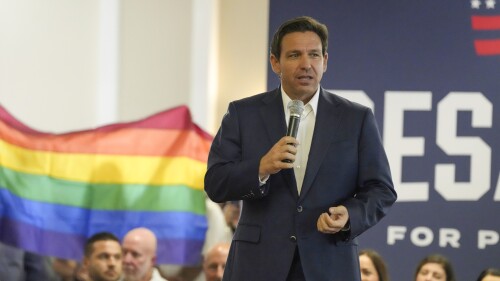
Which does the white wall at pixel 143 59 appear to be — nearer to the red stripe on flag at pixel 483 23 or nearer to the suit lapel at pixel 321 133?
the red stripe on flag at pixel 483 23

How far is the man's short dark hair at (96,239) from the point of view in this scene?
6379mm

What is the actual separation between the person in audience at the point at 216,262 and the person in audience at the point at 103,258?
0.53m

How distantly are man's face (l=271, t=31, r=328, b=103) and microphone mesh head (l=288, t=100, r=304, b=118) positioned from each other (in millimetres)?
64

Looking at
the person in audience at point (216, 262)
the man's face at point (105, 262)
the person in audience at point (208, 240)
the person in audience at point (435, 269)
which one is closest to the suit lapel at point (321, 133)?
the person in audience at point (216, 262)

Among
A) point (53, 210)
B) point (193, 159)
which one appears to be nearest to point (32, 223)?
point (53, 210)

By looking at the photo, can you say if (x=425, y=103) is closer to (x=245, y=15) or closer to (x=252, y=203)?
(x=245, y=15)

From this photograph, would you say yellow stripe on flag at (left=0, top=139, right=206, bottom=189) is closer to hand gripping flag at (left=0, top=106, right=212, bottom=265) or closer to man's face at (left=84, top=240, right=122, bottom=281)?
hand gripping flag at (left=0, top=106, right=212, bottom=265)

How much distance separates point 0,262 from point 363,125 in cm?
366

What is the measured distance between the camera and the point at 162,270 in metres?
6.68

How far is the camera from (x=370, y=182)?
2.85 meters

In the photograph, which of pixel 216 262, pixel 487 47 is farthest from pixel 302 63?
pixel 487 47

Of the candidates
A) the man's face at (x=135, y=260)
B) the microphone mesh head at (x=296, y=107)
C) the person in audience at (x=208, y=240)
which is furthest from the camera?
the person in audience at (x=208, y=240)

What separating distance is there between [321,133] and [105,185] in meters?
4.04

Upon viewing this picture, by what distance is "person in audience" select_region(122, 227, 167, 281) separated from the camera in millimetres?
6352
